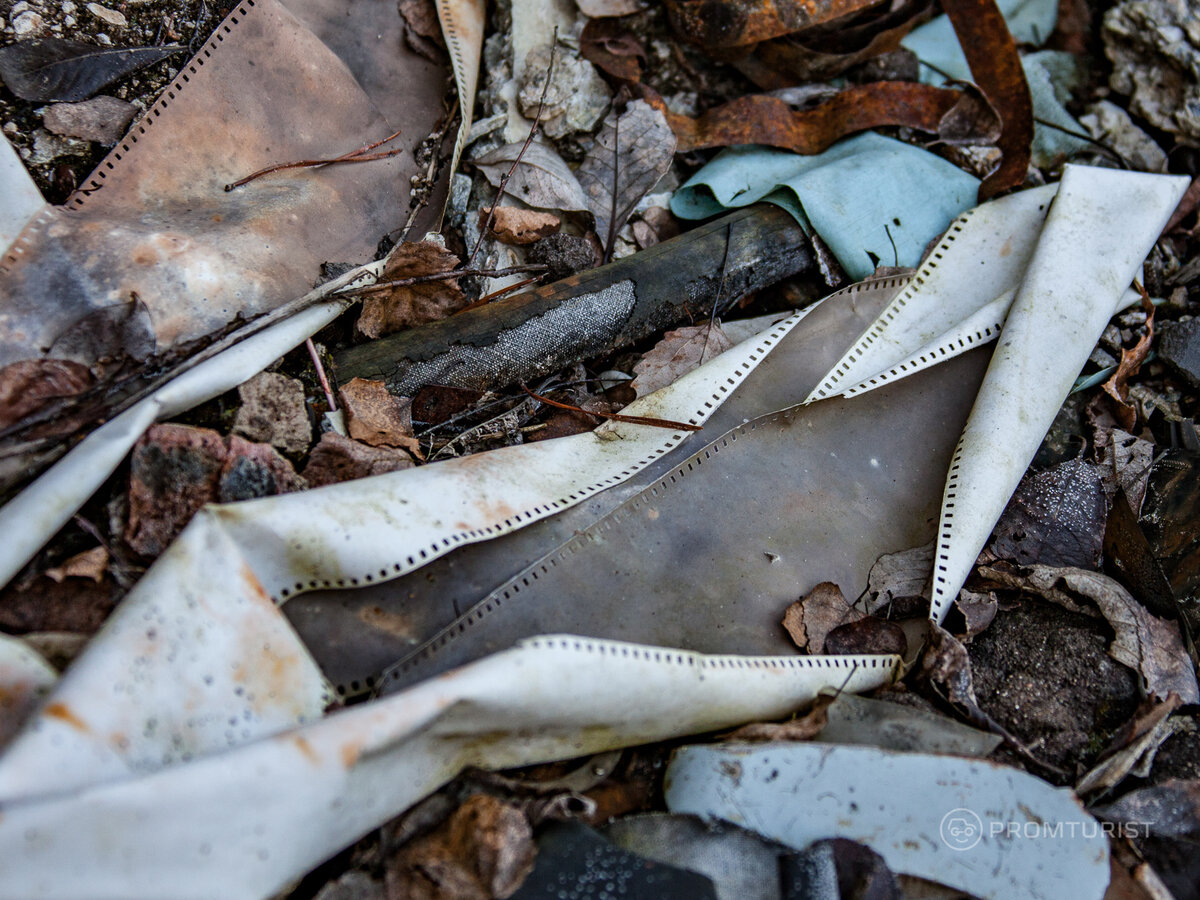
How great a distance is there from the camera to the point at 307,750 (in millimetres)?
1069

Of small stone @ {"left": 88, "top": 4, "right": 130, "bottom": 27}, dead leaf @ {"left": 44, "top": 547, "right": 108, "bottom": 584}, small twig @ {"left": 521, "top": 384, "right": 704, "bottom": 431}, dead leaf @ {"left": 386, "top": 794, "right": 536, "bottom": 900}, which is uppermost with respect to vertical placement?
small stone @ {"left": 88, "top": 4, "right": 130, "bottom": 27}

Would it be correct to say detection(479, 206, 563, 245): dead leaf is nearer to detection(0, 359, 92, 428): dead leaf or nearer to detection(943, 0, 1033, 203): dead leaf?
detection(0, 359, 92, 428): dead leaf

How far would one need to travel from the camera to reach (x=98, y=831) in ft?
3.17

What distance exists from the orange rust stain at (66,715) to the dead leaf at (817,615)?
114cm

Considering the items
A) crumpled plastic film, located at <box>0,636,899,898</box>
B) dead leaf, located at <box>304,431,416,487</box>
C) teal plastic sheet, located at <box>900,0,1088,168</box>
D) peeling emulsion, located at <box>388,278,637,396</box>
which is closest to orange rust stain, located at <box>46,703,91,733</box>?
crumpled plastic film, located at <box>0,636,899,898</box>

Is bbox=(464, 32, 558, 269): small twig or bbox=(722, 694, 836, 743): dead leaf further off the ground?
bbox=(464, 32, 558, 269): small twig

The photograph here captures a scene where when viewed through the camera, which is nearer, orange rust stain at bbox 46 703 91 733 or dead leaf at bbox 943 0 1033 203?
orange rust stain at bbox 46 703 91 733

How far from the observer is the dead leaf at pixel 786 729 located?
54.6 inches

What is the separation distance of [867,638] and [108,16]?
2144 mm

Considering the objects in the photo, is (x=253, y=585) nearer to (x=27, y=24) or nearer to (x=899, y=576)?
(x=899, y=576)

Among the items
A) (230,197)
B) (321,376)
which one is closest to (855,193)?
(321,376)

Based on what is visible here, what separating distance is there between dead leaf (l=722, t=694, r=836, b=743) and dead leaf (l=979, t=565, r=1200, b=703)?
1.75 feet

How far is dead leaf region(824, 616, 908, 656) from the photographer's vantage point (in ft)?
5.16

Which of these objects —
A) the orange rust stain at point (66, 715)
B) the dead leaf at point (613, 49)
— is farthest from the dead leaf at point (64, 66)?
the orange rust stain at point (66, 715)
